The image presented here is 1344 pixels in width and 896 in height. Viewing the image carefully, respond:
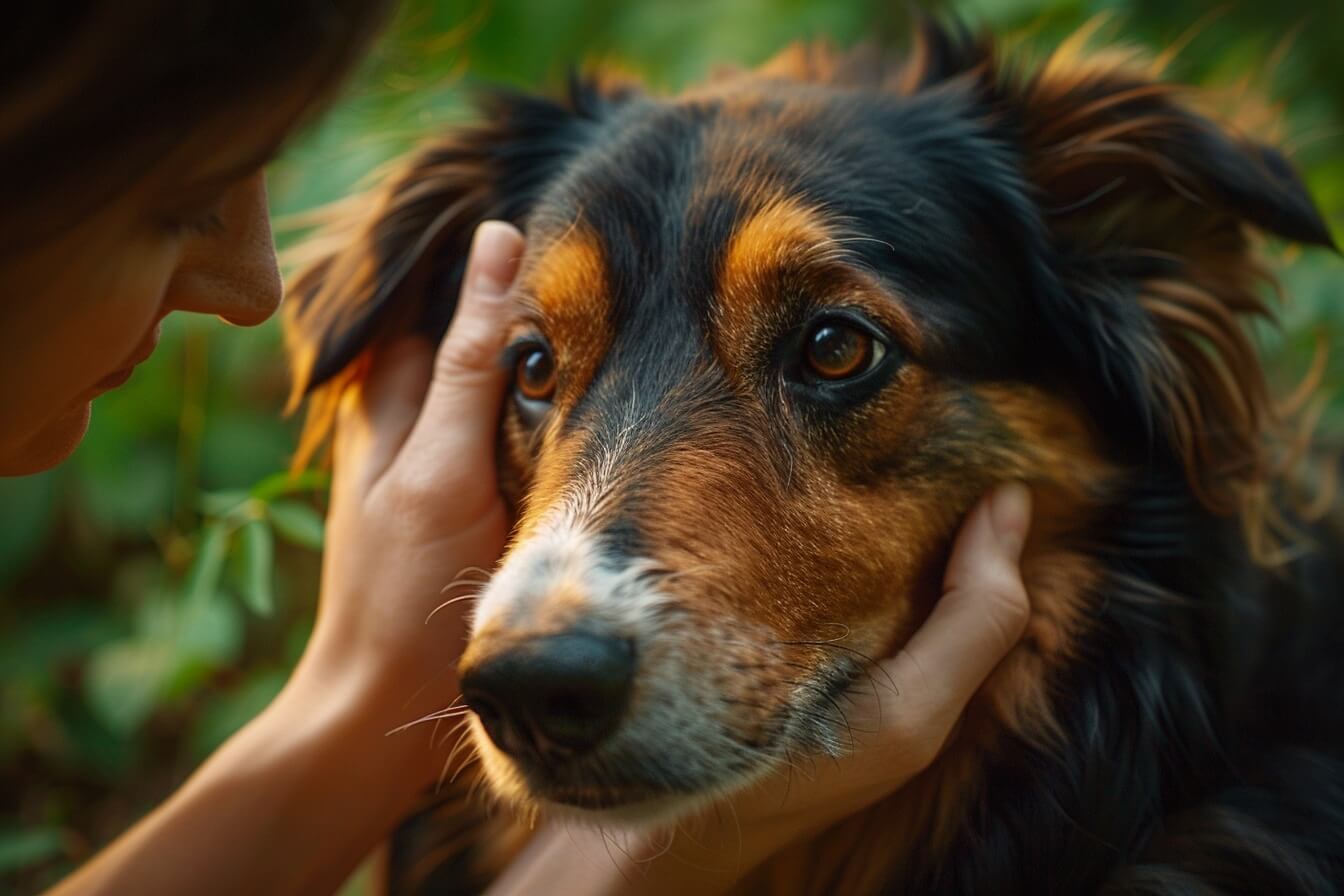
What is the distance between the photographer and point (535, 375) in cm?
212

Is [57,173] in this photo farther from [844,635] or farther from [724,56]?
[724,56]

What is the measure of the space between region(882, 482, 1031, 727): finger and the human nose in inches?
44.7

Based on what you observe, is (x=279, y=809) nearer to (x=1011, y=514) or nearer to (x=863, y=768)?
(x=863, y=768)

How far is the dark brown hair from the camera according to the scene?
103 centimetres

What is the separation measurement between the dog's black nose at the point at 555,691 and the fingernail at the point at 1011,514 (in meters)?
0.75

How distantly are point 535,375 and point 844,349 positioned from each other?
60cm

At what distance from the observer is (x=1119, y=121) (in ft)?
6.94

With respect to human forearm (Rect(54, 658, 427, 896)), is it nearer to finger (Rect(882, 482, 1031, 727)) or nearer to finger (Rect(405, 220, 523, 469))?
finger (Rect(405, 220, 523, 469))

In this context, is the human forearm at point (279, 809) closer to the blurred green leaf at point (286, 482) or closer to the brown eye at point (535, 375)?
the blurred green leaf at point (286, 482)

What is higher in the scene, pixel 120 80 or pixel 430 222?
Result: pixel 120 80

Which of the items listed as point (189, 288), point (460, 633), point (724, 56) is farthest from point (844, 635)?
point (724, 56)

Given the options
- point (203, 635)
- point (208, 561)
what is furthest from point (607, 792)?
point (203, 635)

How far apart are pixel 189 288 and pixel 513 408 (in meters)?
0.71

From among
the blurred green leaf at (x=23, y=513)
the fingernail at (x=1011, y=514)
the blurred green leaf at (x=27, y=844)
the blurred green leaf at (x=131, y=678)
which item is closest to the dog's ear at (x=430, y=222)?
the blurred green leaf at (x=131, y=678)
